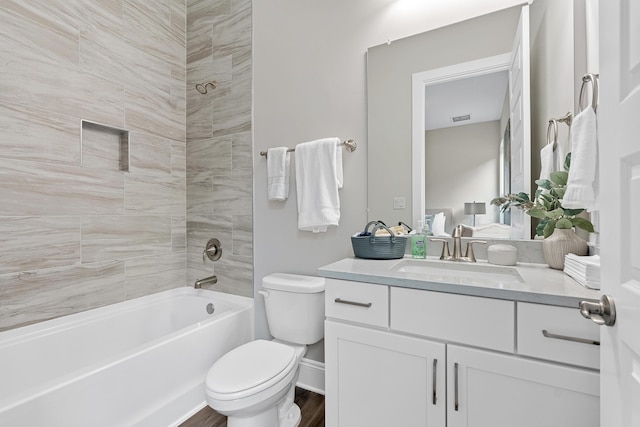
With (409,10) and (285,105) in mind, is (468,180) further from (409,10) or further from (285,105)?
(285,105)

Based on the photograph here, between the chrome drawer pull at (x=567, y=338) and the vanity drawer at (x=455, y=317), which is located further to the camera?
the vanity drawer at (x=455, y=317)

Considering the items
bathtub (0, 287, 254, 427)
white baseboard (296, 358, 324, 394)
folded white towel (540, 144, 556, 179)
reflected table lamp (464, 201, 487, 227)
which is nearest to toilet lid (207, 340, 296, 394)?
bathtub (0, 287, 254, 427)

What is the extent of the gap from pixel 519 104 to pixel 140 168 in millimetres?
2310

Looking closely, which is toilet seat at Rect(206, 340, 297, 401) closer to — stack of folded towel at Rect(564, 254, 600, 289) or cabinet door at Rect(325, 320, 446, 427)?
cabinet door at Rect(325, 320, 446, 427)

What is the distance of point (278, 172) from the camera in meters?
1.93

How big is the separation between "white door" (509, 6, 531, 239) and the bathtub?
1687 millimetres

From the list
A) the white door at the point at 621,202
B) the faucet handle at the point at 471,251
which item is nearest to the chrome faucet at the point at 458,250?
the faucet handle at the point at 471,251

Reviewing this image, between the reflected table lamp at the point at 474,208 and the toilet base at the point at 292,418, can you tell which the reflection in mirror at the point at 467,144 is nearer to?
the reflected table lamp at the point at 474,208

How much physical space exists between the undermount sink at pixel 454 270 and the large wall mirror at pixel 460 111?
24cm

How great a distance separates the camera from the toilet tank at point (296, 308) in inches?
65.9

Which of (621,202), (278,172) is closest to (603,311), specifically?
(621,202)

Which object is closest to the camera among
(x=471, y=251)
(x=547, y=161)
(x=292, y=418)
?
(x=547, y=161)

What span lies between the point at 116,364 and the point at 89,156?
49.9 inches

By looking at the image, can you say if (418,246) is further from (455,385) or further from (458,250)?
(455,385)
